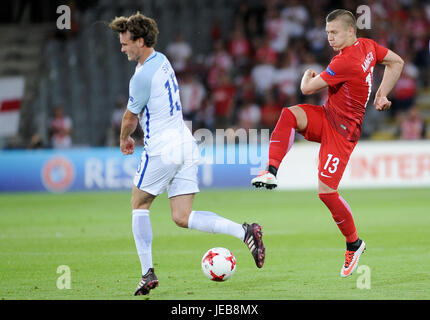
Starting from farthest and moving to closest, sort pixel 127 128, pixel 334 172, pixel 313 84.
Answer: pixel 334 172 → pixel 313 84 → pixel 127 128

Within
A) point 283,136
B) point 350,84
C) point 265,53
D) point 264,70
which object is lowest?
point 283,136

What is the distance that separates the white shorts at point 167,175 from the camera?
6.48 metres

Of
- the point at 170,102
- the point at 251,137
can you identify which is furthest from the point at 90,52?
the point at 170,102

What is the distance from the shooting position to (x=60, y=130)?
790 inches

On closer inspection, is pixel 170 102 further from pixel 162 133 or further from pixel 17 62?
pixel 17 62

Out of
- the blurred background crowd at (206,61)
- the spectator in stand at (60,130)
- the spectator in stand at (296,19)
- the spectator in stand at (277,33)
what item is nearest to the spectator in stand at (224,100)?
the blurred background crowd at (206,61)

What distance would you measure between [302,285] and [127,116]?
82.4 inches

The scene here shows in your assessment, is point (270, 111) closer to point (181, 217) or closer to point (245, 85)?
point (245, 85)

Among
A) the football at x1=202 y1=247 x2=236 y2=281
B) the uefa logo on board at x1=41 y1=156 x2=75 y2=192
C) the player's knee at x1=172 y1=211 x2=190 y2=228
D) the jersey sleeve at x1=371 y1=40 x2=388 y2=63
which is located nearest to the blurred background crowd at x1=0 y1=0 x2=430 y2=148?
the uefa logo on board at x1=41 y1=156 x2=75 y2=192

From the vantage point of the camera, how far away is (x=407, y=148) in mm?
17641

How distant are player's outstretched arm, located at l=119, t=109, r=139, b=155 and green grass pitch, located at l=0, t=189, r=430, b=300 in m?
1.21

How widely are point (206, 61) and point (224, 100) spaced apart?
77.9 inches

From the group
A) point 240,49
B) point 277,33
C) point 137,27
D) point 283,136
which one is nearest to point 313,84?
point 283,136

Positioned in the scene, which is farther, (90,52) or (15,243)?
(90,52)
